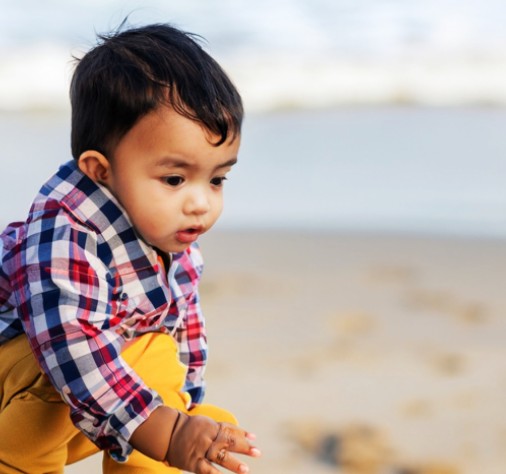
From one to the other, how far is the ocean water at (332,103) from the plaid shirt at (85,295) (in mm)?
2819

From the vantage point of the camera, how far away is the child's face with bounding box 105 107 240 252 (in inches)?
67.6

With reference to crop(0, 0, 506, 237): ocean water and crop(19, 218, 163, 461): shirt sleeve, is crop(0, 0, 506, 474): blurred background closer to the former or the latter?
crop(0, 0, 506, 237): ocean water

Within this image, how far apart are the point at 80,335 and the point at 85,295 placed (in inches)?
2.6

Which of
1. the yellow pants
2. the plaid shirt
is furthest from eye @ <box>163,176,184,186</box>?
the yellow pants

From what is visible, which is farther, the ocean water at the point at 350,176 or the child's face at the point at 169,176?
the ocean water at the point at 350,176

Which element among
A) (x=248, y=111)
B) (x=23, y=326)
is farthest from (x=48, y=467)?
(x=248, y=111)

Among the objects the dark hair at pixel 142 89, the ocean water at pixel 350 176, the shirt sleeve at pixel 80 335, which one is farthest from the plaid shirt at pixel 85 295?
the ocean water at pixel 350 176

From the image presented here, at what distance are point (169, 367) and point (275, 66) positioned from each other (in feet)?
25.3

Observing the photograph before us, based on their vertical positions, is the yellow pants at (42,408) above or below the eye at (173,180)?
below

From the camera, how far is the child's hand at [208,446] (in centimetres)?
167

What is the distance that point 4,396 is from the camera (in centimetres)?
188

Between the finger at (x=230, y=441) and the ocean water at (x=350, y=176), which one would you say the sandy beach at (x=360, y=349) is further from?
the finger at (x=230, y=441)

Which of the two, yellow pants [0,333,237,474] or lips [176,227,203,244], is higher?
lips [176,227,203,244]

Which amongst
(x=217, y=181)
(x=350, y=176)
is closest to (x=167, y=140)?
(x=217, y=181)
